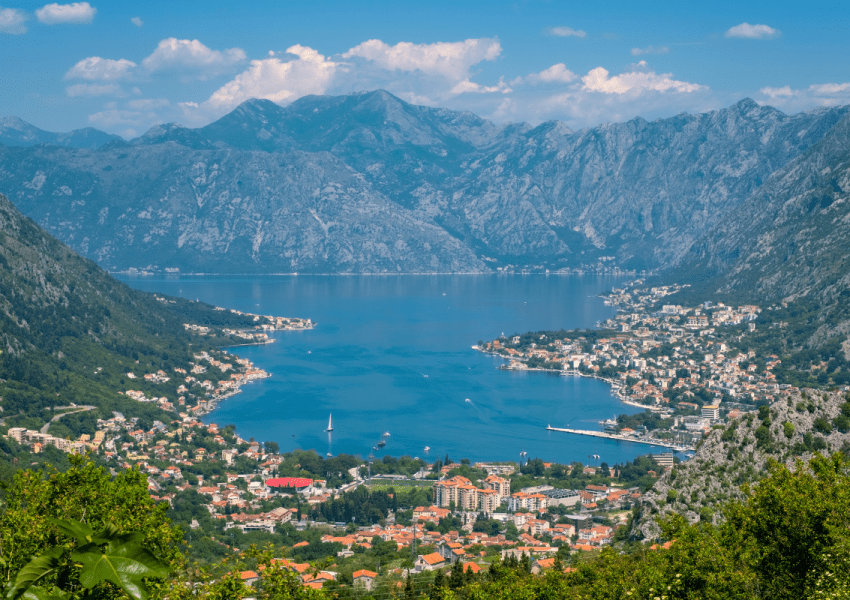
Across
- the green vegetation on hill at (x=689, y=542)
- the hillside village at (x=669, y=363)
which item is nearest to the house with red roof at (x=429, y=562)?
the green vegetation on hill at (x=689, y=542)

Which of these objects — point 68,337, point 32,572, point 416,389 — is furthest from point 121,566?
point 416,389

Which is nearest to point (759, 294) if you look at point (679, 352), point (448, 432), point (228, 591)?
point (679, 352)

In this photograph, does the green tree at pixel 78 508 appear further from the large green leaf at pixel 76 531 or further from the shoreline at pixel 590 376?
the shoreline at pixel 590 376

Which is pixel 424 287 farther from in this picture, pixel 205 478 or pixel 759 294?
pixel 205 478

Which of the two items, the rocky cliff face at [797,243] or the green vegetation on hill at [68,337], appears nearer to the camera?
the green vegetation on hill at [68,337]

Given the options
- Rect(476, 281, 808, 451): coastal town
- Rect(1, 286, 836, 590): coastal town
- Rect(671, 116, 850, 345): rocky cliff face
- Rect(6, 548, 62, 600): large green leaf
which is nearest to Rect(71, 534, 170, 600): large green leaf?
Rect(6, 548, 62, 600): large green leaf
